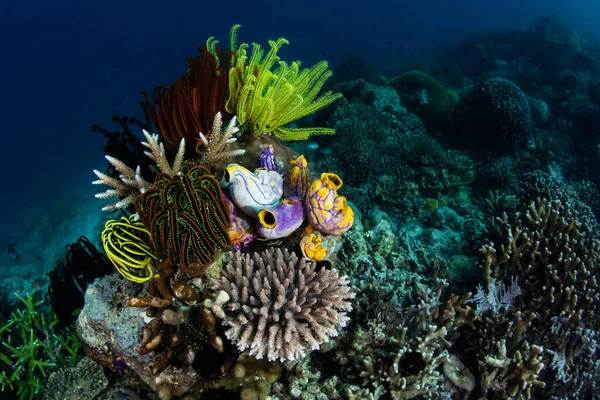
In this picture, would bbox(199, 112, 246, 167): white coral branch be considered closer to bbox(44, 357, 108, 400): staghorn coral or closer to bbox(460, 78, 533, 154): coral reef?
bbox(44, 357, 108, 400): staghorn coral

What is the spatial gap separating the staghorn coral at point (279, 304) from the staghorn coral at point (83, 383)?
74.3 inches

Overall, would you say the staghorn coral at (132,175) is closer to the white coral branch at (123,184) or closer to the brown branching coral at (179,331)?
the white coral branch at (123,184)

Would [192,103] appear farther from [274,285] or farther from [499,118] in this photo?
[499,118]

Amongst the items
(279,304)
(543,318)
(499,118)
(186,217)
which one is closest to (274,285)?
(279,304)

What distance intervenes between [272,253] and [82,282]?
4.68m

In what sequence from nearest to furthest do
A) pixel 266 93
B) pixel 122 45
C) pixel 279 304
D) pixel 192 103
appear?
pixel 279 304
pixel 192 103
pixel 266 93
pixel 122 45

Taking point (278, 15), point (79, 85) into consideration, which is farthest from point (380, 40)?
point (79, 85)

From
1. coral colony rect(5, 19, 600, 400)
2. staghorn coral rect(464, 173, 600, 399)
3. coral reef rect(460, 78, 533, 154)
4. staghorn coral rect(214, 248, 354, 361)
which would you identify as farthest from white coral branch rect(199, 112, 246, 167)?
coral reef rect(460, 78, 533, 154)

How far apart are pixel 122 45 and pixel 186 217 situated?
89576mm

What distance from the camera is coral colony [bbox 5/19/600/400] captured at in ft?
9.66

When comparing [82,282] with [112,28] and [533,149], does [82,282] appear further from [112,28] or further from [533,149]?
[112,28]

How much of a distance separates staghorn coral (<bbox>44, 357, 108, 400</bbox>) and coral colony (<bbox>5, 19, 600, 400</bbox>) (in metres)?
0.02

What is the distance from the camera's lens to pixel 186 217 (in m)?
2.63

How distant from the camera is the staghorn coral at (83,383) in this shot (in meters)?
3.59
